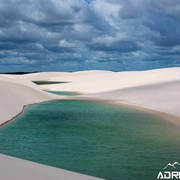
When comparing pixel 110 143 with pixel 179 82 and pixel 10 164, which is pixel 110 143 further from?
pixel 179 82

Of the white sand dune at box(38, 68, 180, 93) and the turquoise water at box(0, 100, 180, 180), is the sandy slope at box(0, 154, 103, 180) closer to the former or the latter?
the turquoise water at box(0, 100, 180, 180)

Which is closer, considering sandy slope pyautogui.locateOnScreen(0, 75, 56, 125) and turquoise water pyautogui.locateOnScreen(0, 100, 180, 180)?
turquoise water pyautogui.locateOnScreen(0, 100, 180, 180)

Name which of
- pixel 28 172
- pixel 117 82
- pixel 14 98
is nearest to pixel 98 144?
pixel 28 172

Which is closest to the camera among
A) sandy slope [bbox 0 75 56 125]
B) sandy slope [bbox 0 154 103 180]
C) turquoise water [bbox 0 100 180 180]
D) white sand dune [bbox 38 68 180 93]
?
sandy slope [bbox 0 154 103 180]

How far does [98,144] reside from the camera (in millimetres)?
15125

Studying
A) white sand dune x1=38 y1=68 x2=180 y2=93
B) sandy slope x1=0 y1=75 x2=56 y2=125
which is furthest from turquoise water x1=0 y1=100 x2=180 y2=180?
white sand dune x1=38 y1=68 x2=180 y2=93

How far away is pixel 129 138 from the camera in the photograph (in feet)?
54.3

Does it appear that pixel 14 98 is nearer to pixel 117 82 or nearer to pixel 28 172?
pixel 28 172

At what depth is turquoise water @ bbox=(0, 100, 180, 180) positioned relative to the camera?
38.0ft

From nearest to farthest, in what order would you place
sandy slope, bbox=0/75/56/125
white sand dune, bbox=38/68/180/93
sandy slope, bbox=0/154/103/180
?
sandy slope, bbox=0/154/103/180 → sandy slope, bbox=0/75/56/125 → white sand dune, bbox=38/68/180/93

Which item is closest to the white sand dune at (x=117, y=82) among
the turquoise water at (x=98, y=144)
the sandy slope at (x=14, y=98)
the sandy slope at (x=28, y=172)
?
the sandy slope at (x=14, y=98)

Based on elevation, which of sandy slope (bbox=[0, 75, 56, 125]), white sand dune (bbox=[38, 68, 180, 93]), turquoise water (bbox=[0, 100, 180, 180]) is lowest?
turquoise water (bbox=[0, 100, 180, 180])

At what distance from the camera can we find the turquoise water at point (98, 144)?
11.6m

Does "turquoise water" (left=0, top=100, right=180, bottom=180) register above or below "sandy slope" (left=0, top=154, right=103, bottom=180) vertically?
above
